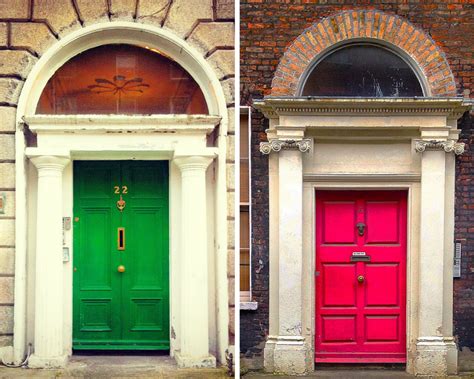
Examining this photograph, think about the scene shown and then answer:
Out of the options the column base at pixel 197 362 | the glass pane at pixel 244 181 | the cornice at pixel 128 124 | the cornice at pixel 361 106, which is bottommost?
the column base at pixel 197 362

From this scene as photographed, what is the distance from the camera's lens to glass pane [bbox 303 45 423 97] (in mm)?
6473

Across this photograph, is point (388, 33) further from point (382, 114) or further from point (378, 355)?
point (378, 355)

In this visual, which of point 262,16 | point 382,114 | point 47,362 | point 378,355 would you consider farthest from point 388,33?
point 47,362

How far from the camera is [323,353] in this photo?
6.72 m

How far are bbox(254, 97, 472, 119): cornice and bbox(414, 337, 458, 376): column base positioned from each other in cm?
195

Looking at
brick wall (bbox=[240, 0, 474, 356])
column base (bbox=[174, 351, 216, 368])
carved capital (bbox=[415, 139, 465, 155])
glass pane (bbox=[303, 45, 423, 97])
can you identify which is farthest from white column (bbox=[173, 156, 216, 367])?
carved capital (bbox=[415, 139, 465, 155])

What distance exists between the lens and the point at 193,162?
637cm

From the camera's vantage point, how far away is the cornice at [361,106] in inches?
247

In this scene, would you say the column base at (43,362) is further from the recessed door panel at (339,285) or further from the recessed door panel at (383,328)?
the recessed door panel at (383,328)

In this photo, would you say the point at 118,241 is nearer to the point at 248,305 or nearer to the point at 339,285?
the point at 248,305

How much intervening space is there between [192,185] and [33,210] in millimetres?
1397

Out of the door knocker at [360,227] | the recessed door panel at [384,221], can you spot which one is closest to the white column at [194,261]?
the door knocker at [360,227]

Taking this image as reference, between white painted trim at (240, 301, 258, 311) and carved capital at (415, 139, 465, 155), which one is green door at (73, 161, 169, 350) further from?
carved capital at (415, 139, 465, 155)

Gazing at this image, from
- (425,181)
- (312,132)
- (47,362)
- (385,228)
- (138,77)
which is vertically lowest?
(47,362)
